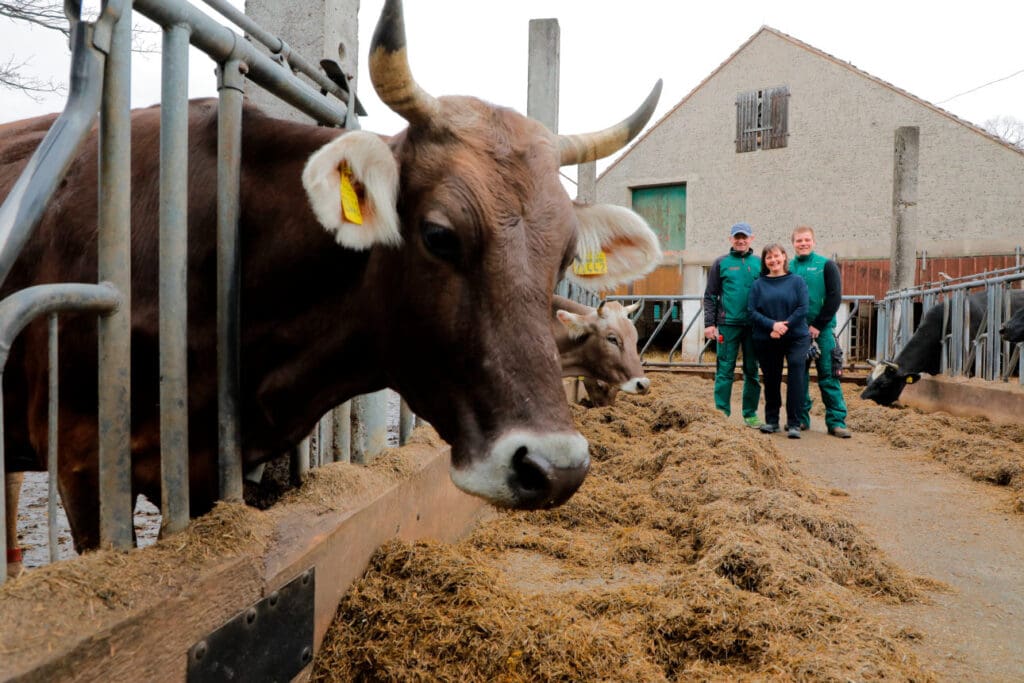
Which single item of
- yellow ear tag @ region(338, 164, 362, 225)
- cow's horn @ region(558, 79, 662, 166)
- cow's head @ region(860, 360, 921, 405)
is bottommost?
cow's head @ region(860, 360, 921, 405)

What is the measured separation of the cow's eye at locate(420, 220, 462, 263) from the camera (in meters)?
1.82

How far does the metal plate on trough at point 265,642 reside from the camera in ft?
4.79

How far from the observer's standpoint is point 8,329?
3.83 ft

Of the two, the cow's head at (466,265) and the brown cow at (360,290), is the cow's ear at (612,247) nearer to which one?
the brown cow at (360,290)

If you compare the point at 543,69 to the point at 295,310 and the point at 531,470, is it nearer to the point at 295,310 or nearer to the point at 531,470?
the point at 295,310

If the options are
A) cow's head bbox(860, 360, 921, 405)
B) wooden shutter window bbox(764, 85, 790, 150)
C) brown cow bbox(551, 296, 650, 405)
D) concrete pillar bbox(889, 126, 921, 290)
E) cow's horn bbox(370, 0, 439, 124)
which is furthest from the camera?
wooden shutter window bbox(764, 85, 790, 150)

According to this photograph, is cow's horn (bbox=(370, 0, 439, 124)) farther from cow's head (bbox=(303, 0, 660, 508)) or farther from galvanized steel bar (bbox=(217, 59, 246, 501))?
galvanized steel bar (bbox=(217, 59, 246, 501))

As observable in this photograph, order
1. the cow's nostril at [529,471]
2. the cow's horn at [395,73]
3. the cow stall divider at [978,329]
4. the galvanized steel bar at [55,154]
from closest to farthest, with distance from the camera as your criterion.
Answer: the galvanized steel bar at [55,154] → the cow's nostril at [529,471] → the cow's horn at [395,73] → the cow stall divider at [978,329]

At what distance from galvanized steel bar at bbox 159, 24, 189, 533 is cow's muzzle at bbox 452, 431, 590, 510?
650 mm

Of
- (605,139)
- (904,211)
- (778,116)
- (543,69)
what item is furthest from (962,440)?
(778,116)

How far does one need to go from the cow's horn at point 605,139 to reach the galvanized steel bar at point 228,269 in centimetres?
95

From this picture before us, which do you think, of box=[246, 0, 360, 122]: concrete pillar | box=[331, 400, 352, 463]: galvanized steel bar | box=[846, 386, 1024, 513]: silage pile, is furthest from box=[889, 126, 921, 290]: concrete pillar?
box=[331, 400, 352, 463]: galvanized steel bar

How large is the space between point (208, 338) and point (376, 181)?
665 millimetres

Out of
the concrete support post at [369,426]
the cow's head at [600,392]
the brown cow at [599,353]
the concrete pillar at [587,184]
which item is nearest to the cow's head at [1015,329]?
the brown cow at [599,353]
